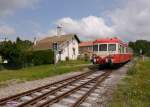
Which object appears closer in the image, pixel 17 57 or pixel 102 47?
pixel 102 47

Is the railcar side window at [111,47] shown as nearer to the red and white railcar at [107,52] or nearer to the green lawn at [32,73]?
the red and white railcar at [107,52]

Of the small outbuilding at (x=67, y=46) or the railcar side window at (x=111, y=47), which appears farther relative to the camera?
the small outbuilding at (x=67, y=46)

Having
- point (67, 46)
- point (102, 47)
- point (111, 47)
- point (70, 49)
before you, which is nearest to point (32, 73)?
point (102, 47)

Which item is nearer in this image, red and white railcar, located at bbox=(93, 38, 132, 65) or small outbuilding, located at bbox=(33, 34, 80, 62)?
red and white railcar, located at bbox=(93, 38, 132, 65)

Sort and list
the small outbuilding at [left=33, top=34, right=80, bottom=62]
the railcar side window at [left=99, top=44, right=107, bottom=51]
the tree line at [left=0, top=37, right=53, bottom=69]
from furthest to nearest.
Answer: the small outbuilding at [left=33, top=34, right=80, bottom=62] < the tree line at [left=0, top=37, right=53, bottom=69] < the railcar side window at [left=99, top=44, right=107, bottom=51]

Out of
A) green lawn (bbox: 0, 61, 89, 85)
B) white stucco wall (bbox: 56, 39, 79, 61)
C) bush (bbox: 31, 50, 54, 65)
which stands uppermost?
white stucco wall (bbox: 56, 39, 79, 61)

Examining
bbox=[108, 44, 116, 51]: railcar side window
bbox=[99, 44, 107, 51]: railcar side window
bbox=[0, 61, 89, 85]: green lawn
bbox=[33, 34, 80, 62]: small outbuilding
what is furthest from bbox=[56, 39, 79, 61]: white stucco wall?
bbox=[108, 44, 116, 51]: railcar side window

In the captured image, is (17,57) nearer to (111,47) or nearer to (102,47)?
(102,47)

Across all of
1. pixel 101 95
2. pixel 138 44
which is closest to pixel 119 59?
pixel 101 95

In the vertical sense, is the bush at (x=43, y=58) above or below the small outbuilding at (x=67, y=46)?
below

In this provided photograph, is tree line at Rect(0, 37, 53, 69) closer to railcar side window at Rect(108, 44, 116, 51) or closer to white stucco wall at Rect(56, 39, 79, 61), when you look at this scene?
white stucco wall at Rect(56, 39, 79, 61)

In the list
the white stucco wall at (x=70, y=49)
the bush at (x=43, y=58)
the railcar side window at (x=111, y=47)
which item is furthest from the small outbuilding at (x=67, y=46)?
the railcar side window at (x=111, y=47)

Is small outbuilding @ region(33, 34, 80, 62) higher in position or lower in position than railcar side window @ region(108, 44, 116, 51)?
higher

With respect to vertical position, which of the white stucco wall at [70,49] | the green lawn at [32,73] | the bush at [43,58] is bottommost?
Result: the green lawn at [32,73]
